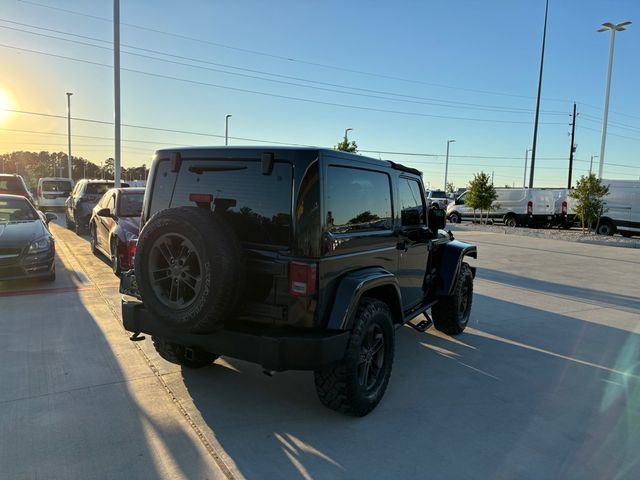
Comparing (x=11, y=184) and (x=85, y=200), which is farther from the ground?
(x=11, y=184)

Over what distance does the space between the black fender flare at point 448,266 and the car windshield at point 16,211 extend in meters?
6.69

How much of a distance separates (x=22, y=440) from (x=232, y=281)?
168 cm

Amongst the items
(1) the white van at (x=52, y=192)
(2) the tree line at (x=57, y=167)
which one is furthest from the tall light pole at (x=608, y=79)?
(2) the tree line at (x=57, y=167)

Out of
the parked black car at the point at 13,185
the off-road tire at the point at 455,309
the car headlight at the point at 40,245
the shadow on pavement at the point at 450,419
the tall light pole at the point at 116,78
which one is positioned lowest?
the shadow on pavement at the point at 450,419

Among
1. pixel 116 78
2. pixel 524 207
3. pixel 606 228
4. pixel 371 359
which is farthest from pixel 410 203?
pixel 524 207

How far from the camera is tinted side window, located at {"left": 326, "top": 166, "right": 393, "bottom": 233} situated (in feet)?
10.5

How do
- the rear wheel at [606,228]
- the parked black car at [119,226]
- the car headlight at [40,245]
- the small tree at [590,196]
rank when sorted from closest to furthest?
the car headlight at [40,245]
the parked black car at [119,226]
the small tree at [590,196]
the rear wheel at [606,228]

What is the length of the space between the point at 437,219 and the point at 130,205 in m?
6.00

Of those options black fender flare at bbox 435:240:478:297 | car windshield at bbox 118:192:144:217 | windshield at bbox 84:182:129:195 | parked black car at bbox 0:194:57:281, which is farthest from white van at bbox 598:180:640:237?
parked black car at bbox 0:194:57:281

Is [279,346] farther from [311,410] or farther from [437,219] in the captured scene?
[437,219]

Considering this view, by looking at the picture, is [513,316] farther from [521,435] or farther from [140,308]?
[140,308]

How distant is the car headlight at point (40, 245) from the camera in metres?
6.84

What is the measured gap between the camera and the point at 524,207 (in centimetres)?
2411

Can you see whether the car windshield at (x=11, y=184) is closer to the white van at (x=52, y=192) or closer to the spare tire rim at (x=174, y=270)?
the white van at (x=52, y=192)
